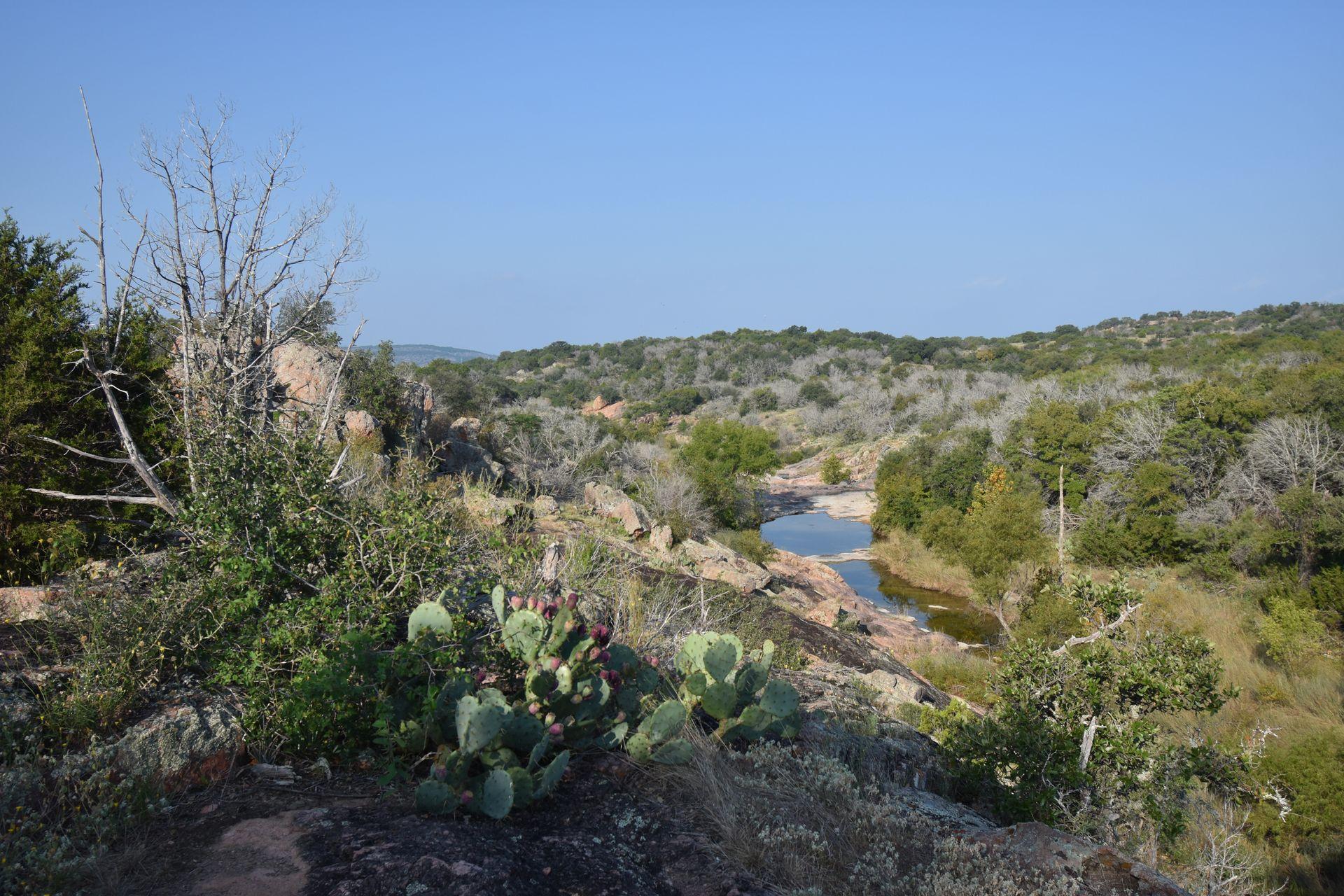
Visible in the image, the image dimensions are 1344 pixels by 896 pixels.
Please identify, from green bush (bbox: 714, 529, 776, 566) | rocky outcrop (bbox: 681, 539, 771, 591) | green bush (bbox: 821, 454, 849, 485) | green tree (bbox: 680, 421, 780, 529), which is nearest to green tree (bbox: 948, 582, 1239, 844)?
rocky outcrop (bbox: 681, 539, 771, 591)

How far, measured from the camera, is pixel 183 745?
3631mm

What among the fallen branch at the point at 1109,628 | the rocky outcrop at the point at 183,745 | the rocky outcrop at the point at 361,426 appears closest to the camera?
the rocky outcrop at the point at 183,745

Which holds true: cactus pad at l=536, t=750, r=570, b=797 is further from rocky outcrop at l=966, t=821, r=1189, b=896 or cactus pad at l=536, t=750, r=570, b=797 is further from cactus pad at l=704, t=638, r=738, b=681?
rocky outcrop at l=966, t=821, r=1189, b=896

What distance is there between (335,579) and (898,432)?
5006 cm

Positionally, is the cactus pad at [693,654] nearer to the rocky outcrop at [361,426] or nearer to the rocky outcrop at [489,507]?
the rocky outcrop at [489,507]

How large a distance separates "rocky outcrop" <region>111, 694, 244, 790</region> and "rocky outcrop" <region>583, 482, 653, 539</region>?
13.3m

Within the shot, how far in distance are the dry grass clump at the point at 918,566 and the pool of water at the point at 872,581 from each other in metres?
0.36

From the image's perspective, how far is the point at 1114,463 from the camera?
28078mm

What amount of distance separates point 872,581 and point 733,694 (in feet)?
87.8

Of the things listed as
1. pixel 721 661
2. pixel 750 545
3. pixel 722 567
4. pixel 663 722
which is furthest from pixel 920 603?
pixel 663 722

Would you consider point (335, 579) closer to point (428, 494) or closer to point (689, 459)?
point (428, 494)

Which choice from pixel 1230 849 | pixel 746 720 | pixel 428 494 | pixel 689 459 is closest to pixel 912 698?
pixel 1230 849

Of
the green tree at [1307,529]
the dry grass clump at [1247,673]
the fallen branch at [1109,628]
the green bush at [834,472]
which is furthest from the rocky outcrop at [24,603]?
the green bush at [834,472]

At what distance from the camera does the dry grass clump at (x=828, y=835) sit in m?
3.15
